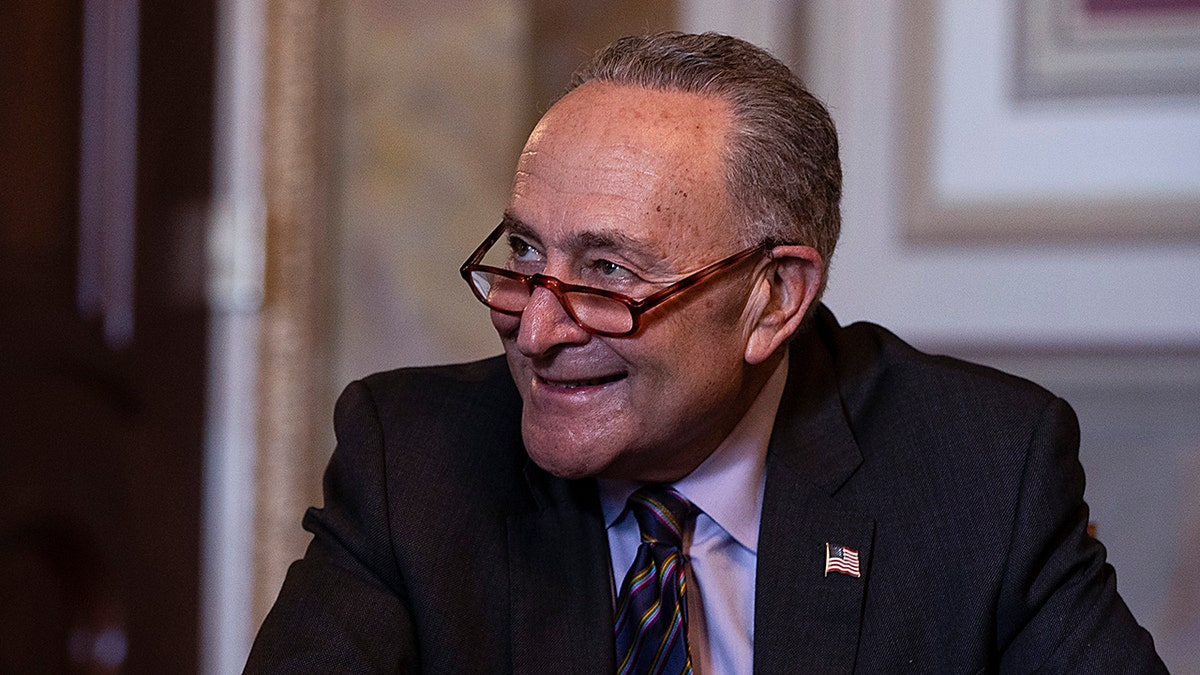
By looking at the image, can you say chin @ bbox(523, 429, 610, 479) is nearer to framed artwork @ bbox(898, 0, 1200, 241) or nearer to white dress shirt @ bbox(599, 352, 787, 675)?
white dress shirt @ bbox(599, 352, 787, 675)

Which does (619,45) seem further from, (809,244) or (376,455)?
(376,455)

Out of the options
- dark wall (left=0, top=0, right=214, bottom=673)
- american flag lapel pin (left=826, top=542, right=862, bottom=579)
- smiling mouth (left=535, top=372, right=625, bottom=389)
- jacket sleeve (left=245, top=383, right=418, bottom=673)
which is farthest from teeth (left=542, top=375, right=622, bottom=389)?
dark wall (left=0, top=0, right=214, bottom=673)

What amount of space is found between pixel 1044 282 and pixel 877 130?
50 cm

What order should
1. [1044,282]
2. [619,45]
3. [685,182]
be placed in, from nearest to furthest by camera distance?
[685,182] < [619,45] < [1044,282]

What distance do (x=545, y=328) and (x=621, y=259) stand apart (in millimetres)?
123

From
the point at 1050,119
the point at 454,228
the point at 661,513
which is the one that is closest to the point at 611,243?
the point at 661,513

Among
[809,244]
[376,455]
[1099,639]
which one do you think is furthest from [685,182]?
[1099,639]

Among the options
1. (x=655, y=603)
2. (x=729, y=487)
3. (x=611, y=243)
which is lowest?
(x=655, y=603)

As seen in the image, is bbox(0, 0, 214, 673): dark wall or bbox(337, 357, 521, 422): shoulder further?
bbox(0, 0, 214, 673): dark wall

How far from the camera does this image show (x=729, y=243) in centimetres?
168

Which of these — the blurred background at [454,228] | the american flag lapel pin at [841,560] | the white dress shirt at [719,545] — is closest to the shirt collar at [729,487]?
the white dress shirt at [719,545]

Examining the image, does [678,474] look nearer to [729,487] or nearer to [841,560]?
[729,487]

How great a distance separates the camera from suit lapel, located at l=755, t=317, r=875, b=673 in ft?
5.45

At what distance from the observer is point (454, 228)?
3.07 meters
